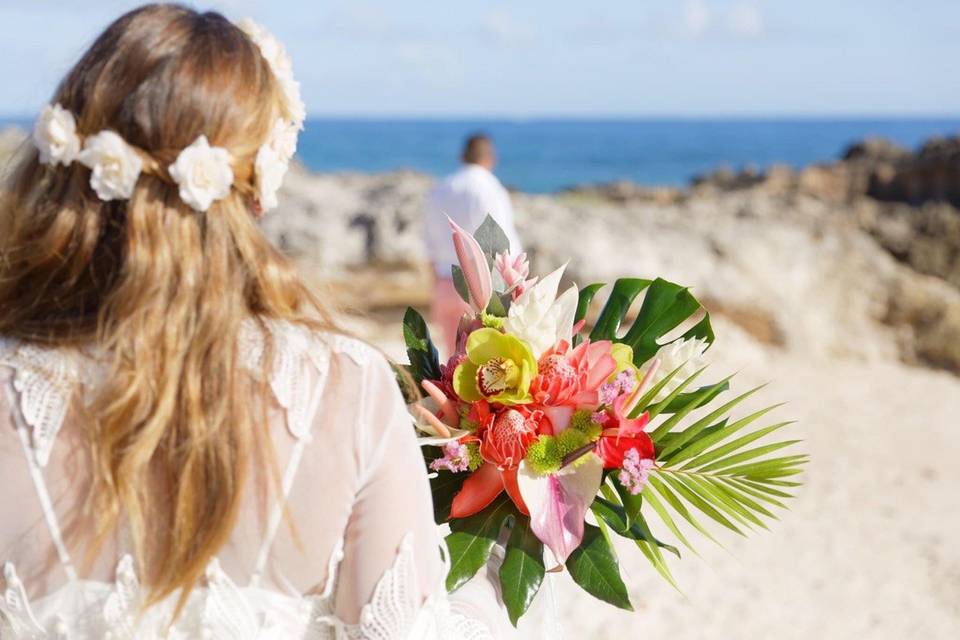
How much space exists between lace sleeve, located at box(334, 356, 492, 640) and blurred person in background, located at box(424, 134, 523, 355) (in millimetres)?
4500

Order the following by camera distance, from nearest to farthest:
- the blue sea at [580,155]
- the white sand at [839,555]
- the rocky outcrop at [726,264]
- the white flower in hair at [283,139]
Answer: the white flower in hair at [283,139]
the white sand at [839,555]
the rocky outcrop at [726,264]
the blue sea at [580,155]

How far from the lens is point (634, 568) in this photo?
536 centimetres

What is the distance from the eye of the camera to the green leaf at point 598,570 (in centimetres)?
193

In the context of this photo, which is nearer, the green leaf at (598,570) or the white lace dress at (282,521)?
the white lace dress at (282,521)

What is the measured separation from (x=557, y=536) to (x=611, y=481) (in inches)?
8.0

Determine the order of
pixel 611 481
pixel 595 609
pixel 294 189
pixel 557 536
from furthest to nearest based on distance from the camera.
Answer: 1. pixel 294 189
2. pixel 595 609
3. pixel 611 481
4. pixel 557 536

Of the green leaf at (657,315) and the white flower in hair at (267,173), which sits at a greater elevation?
the white flower in hair at (267,173)

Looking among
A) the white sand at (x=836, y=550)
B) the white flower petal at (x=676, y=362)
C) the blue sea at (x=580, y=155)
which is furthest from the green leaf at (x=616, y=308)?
the blue sea at (x=580, y=155)

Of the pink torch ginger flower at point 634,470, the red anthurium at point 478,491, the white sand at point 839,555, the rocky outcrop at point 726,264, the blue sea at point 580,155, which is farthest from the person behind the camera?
the blue sea at point 580,155

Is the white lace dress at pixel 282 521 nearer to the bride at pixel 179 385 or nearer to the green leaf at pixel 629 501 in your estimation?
the bride at pixel 179 385

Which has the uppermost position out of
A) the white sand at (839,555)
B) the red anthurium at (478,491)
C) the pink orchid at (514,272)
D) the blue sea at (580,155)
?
the pink orchid at (514,272)

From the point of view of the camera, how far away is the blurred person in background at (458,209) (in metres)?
6.31

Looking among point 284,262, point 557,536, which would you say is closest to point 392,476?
point 284,262

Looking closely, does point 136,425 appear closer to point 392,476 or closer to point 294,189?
point 392,476
